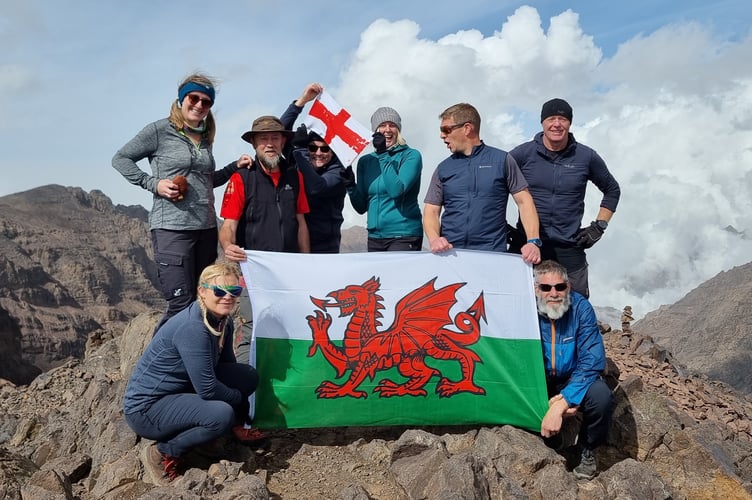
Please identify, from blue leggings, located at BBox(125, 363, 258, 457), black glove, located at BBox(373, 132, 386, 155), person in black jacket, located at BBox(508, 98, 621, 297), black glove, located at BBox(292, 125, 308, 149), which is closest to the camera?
blue leggings, located at BBox(125, 363, 258, 457)

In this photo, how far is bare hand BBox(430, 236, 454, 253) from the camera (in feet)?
22.9

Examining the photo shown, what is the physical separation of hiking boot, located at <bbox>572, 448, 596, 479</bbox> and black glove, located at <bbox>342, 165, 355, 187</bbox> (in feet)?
13.8

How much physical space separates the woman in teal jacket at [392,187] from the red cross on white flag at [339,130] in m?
0.26

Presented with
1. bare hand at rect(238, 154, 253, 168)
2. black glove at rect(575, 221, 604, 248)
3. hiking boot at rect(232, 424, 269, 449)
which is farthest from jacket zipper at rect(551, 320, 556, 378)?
bare hand at rect(238, 154, 253, 168)

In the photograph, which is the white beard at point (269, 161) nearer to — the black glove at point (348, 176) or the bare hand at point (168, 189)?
the bare hand at point (168, 189)

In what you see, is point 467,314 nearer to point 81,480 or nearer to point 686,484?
point 686,484

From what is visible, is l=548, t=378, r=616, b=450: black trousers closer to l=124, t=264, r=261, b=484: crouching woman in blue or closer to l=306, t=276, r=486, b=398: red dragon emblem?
l=306, t=276, r=486, b=398: red dragon emblem

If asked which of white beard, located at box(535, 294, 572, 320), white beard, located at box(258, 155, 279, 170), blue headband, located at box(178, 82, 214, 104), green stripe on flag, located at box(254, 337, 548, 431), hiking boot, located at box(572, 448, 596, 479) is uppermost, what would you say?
blue headband, located at box(178, 82, 214, 104)

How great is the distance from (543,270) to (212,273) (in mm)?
3404

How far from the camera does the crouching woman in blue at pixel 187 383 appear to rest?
5676 millimetres

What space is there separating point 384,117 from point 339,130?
2.15 feet

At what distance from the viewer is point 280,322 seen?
680 centimetres

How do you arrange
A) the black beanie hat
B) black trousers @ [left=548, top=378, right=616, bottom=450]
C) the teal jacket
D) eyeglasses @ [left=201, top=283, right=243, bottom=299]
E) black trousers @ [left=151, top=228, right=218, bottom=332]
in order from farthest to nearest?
the teal jacket
the black beanie hat
black trousers @ [left=151, top=228, right=218, bottom=332]
black trousers @ [left=548, top=378, right=616, bottom=450]
eyeglasses @ [left=201, top=283, right=243, bottom=299]

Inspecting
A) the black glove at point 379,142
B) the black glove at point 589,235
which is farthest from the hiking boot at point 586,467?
the black glove at point 379,142
